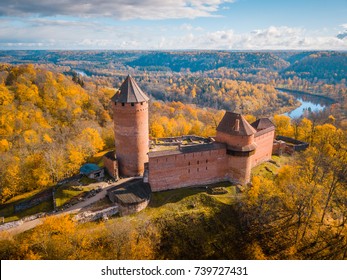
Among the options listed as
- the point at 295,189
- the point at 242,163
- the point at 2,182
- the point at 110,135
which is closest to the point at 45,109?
the point at 110,135

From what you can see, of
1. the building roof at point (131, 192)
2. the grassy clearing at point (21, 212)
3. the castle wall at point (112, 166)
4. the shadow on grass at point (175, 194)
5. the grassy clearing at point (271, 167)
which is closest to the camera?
the building roof at point (131, 192)

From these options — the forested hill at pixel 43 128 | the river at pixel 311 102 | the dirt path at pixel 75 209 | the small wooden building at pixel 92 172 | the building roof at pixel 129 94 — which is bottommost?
the river at pixel 311 102

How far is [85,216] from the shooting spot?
2305 centimetres

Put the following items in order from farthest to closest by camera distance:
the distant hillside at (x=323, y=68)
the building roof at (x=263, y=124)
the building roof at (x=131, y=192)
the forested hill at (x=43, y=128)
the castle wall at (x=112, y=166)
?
the distant hillside at (x=323, y=68) < the building roof at (x=263, y=124) < the forested hill at (x=43, y=128) < the castle wall at (x=112, y=166) < the building roof at (x=131, y=192)

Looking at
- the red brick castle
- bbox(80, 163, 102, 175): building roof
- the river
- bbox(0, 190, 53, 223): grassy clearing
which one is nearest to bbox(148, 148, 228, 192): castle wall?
the red brick castle

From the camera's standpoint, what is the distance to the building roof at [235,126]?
27.5 metres

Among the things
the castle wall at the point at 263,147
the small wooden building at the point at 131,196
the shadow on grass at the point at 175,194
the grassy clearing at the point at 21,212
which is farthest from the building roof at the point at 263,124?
the grassy clearing at the point at 21,212

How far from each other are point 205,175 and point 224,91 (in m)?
80.2

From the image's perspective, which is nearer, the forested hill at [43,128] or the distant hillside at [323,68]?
the forested hill at [43,128]

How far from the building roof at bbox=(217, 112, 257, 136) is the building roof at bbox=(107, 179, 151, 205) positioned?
34.1 feet

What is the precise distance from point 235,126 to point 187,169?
6.78 meters

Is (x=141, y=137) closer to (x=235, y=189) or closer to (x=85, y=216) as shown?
(x=85, y=216)

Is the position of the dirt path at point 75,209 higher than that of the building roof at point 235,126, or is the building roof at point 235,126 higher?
the building roof at point 235,126

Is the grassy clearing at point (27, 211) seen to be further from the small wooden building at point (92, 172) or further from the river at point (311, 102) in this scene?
the river at point (311, 102)
